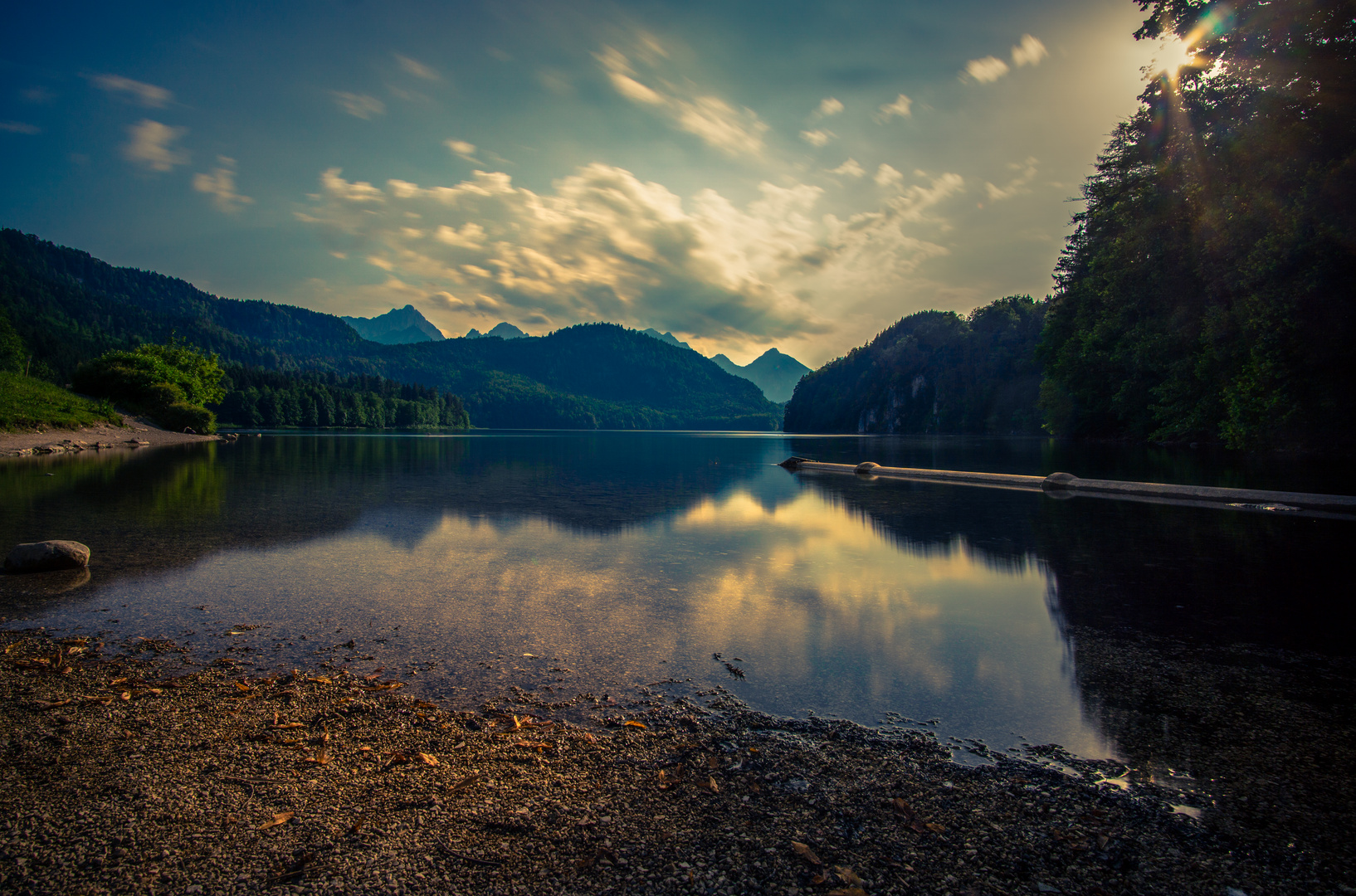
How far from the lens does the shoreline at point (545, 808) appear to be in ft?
10.7

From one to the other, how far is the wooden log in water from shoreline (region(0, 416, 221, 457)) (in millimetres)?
56181

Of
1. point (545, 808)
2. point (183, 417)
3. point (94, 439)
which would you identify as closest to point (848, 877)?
point (545, 808)

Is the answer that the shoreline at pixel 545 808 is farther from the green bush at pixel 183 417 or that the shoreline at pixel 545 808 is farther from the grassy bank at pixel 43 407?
the green bush at pixel 183 417

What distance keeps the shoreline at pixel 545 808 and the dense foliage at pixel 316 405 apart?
6404 inches

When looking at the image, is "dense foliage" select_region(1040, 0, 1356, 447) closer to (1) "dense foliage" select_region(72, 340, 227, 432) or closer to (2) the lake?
(2) the lake

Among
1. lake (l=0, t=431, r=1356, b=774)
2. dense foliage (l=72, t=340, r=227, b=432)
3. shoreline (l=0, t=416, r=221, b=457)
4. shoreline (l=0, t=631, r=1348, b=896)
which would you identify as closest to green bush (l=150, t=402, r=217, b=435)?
dense foliage (l=72, t=340, r=227, b=432)

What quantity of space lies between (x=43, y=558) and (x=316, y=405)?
164 meters

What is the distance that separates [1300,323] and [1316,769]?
3064 centimetres

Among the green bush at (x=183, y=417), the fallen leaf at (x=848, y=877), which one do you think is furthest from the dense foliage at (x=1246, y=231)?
the green bush at (x=183, y=417)

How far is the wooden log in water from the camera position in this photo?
1708 cm

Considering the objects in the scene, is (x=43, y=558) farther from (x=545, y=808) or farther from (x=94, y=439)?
(x=94, y=439)

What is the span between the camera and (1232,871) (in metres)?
3.32

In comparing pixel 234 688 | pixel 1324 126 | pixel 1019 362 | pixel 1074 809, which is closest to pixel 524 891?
pixel 1074 809

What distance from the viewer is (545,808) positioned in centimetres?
390
